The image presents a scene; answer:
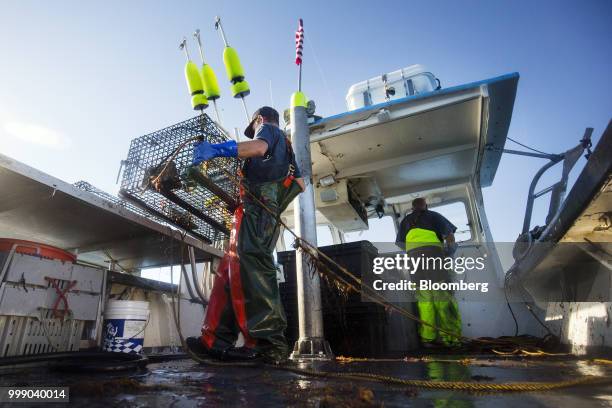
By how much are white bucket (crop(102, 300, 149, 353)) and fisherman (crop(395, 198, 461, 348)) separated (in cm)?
318

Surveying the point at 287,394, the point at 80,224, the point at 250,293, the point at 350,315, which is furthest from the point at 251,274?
the point at 350,315

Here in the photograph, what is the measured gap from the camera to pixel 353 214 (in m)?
5.52

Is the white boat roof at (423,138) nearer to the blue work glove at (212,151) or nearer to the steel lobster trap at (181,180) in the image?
the steel lobster trap at (181,180)

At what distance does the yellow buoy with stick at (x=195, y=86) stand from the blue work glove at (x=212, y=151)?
1.37 meters

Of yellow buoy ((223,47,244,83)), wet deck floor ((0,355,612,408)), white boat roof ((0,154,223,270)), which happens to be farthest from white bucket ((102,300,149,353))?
yellow buoy ((223,47,244,83))

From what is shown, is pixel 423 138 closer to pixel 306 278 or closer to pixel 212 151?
pixel 306 278

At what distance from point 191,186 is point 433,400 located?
2.16 meters

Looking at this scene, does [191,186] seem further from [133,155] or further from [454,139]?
[454,139]

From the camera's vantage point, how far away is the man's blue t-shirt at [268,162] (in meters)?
2.47

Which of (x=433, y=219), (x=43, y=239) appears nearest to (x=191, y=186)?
(x=43, y=239)

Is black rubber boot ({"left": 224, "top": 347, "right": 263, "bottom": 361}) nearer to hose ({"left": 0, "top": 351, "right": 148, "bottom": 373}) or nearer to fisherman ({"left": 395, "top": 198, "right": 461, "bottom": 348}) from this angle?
hose ({"left": 0, "top": 351, "right": 148, "bottom": 373})

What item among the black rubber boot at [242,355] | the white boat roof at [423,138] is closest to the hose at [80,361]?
the black rubber boot at [242,355]

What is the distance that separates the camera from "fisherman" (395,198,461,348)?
4055mm

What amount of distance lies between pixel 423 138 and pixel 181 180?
10.5 feet
